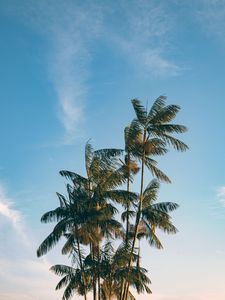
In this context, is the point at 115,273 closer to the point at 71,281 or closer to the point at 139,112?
the point at 71,281

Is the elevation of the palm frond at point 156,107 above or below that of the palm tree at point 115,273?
above

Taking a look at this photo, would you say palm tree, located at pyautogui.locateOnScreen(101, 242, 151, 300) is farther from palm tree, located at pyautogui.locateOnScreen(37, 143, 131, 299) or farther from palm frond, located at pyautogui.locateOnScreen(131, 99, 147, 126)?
palm frond, located at pyautogui.locateOnScreen(131, 99, 147, 126)

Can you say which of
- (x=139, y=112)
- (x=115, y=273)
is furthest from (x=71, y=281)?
(x=139, y=112)

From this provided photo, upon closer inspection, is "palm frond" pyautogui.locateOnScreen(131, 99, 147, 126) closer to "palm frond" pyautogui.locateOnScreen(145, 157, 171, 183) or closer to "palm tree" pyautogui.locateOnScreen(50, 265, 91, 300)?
"palm frond" pyautogui.locateOnScreen(145, 157, 171, 183)

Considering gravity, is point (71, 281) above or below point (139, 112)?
below

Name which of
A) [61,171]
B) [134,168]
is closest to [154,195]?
[134,168]

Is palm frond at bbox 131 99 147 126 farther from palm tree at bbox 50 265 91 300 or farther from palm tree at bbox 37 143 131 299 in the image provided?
palm tree at bbox 50 265 91 300

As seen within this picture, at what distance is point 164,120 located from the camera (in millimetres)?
32156

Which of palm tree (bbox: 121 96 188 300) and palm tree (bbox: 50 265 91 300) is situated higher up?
palm tree (bbox: 121 96 188 300)

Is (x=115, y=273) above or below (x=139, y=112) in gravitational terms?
below

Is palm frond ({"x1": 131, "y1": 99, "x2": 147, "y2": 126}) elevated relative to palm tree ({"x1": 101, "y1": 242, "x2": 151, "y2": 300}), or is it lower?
elevated

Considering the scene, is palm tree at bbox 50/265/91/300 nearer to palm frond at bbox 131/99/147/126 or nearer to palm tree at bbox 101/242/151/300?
palm tree at bbox 101/242/151/300

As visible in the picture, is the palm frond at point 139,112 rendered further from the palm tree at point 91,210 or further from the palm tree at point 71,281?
the palm tree at point 71,281

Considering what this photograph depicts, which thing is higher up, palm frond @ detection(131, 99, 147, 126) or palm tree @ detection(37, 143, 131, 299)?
palm frond @ detection(131, 99, 147, 126)
